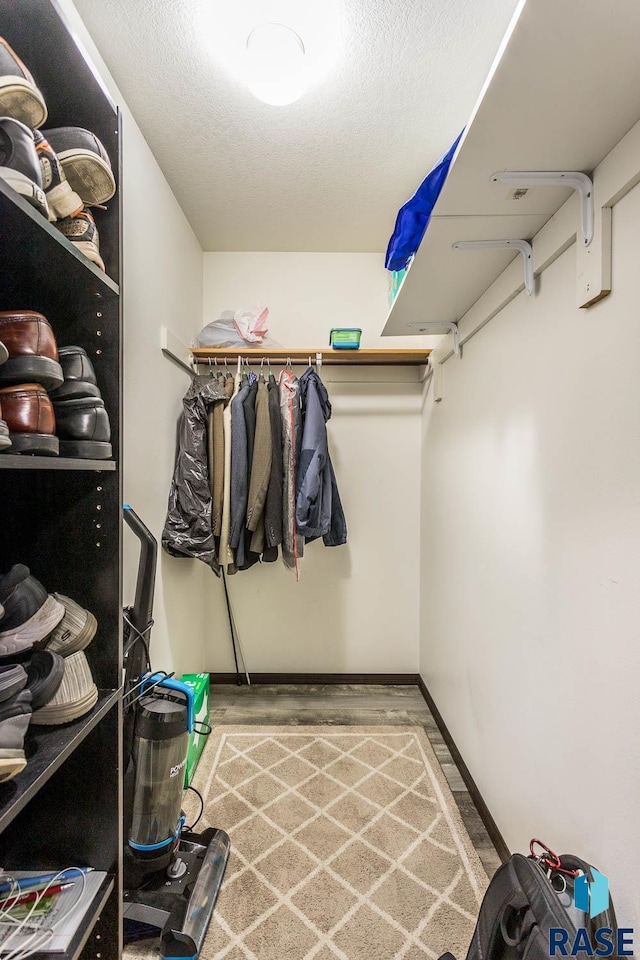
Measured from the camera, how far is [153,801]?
1257 millimetres

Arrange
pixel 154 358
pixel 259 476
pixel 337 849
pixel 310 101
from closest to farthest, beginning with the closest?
pixel 337 849, pixel 310 101, pixel 154 358, pixel 259 476

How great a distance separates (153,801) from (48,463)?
3.58 feet

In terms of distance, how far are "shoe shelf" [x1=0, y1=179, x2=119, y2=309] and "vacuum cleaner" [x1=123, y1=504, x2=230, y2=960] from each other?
646 mm

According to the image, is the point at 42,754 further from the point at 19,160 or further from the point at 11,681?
the point at 19,160

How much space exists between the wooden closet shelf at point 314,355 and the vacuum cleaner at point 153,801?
1.32 meters

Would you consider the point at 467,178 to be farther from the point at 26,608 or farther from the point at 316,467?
the point at 316,467

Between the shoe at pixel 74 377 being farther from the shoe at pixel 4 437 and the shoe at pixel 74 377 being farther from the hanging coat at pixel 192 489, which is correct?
the hanging coat at pixel 192 489

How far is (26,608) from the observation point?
27.6 inches

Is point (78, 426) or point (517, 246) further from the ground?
point (517, 246)

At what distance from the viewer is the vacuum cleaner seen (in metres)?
1.21

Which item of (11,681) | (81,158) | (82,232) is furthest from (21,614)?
(81,158)

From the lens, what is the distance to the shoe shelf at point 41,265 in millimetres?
653

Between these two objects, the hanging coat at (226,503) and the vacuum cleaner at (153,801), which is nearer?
the vacuum cleaner at (153,801)

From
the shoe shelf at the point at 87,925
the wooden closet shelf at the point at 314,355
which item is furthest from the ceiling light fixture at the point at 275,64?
the shoe shelf at the point at 87,925
